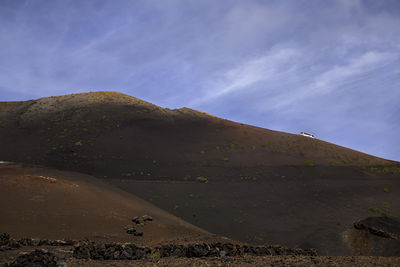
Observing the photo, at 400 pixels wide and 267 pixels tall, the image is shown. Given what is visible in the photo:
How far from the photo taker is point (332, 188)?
101ft

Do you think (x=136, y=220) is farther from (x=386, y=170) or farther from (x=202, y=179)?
(x=386, y=170)

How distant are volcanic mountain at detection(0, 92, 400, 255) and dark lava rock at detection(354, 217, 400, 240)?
5.52 ft

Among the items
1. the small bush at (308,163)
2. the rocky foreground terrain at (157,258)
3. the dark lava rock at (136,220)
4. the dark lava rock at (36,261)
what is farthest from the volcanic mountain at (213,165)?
the dark lava rock at (36,261)

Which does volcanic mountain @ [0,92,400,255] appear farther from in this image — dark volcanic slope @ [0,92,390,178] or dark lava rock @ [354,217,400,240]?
dark lava rock @ [354,217,400,240]

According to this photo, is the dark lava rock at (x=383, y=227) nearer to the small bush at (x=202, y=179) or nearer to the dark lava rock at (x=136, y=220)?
the dark lava rock at (x=136, y=220)

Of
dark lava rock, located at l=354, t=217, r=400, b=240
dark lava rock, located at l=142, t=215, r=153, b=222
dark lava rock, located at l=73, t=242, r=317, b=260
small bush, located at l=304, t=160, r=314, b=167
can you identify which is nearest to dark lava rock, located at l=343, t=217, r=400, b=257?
dark lava rock, located at l=354, t=217, r=400, b=240

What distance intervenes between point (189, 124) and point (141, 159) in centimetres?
1334

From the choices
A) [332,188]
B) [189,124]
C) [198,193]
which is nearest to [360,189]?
[332,188]

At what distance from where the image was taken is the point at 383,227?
17750 millimetres

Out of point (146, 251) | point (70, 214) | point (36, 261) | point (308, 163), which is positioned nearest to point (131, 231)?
point (70, 214)

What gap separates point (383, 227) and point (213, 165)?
19.8 meters

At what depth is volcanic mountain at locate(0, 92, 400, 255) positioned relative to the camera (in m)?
24.4

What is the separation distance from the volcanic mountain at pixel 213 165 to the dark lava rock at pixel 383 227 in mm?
1681

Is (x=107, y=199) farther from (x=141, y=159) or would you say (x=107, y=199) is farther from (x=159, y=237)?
(x=141, y=159)
